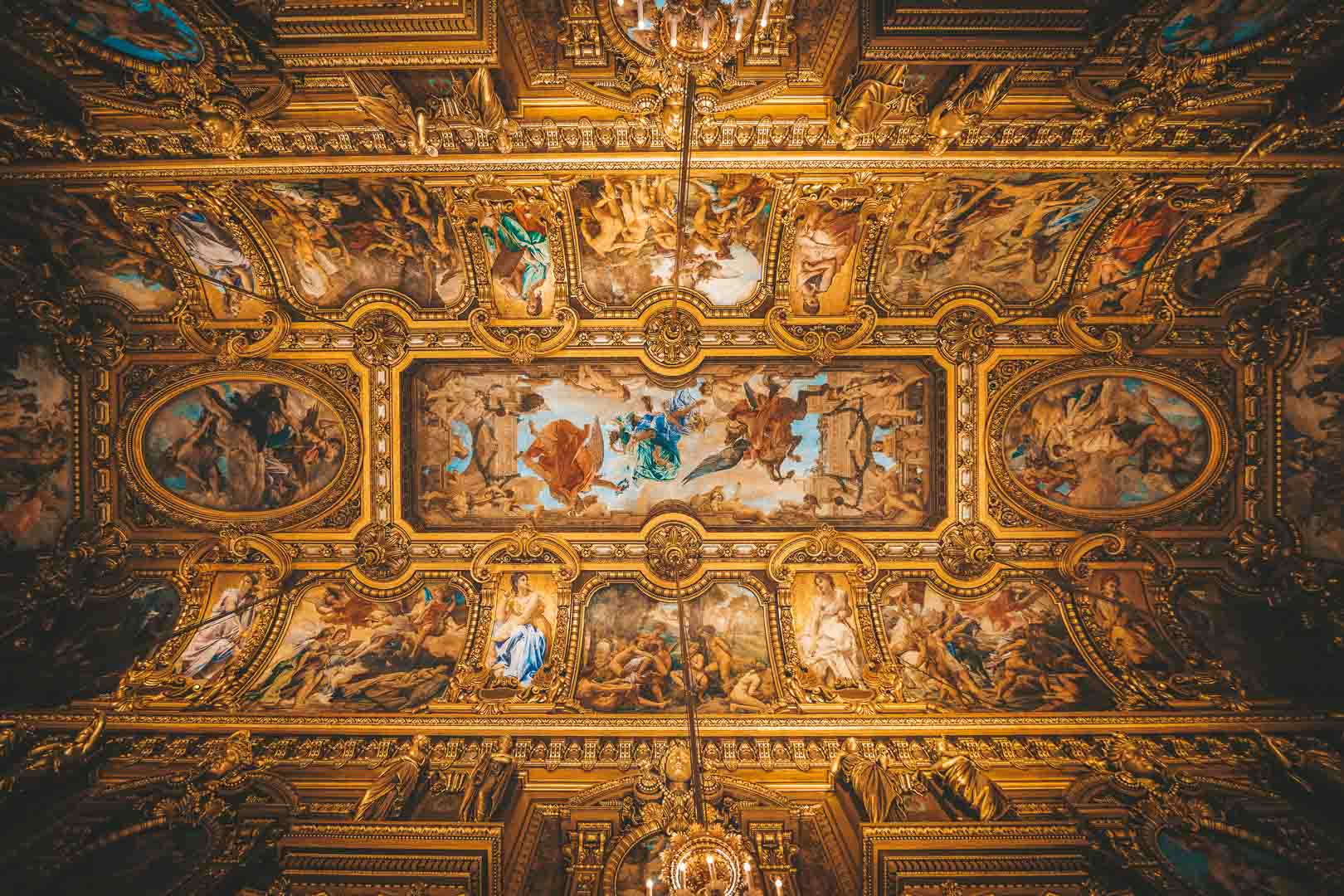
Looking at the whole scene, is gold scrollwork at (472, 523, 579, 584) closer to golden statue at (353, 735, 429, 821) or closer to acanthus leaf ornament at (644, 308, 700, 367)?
golden statue at (353, 735, 429, 821)

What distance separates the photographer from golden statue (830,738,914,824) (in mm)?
5582

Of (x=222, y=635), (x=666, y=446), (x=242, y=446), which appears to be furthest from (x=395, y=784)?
(x=242, y=446)

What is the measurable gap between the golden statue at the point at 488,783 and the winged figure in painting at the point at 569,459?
338 centimetres

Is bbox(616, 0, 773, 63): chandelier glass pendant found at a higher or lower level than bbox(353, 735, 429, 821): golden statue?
higher

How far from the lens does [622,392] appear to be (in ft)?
27.8

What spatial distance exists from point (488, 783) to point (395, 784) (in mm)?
963

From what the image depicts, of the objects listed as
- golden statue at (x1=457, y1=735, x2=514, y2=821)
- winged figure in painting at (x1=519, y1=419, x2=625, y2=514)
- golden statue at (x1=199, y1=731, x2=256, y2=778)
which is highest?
winged figure in painting at (x1=519, y1=419, x2=625, y2=514)

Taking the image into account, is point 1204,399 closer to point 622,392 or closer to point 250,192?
point 622,392

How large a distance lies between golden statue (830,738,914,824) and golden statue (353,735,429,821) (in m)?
4.75

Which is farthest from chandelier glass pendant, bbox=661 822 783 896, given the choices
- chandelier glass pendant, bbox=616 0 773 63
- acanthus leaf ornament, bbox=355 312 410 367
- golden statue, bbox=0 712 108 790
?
acanthus leaf ornament, bbox=355 312 410 367

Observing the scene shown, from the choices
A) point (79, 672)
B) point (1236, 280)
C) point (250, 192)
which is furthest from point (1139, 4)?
point (79, 672)

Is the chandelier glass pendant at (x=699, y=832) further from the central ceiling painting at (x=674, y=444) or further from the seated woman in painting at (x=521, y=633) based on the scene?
the central ceiling painting at (x=674, y=444)

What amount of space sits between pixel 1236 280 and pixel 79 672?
1670cm

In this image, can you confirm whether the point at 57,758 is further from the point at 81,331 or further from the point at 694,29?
the point at 694,29
